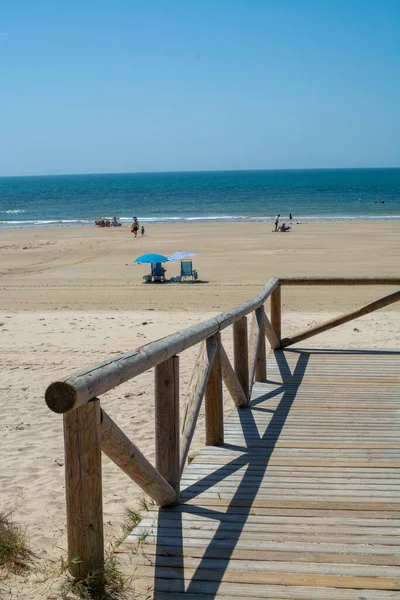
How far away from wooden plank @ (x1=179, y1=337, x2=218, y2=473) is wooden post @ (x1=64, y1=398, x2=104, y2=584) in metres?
1.19

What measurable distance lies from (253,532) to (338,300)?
13.1 metres

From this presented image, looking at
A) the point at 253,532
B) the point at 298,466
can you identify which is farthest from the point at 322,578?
the point at 298,466

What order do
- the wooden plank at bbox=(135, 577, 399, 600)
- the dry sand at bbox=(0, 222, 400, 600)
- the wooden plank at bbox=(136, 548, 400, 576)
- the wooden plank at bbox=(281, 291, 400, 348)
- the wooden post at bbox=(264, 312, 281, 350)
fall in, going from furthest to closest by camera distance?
the wooden plank at bbox=(281, 291, 400, 348) < the wooden post at bbox=(264, 312, 281, 350) < the dry sand at bbox=(0, 222, 400, 600) < the wooden plank at bbox=(136, 548, 400, 576) < the wooden plank at bbox=(135, 577, 399, 600)

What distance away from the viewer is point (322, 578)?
10.6ft

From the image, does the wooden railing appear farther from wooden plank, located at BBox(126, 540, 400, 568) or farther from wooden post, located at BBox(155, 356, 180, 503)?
wooden plank, located at BBox(126, 540, 400, 568)

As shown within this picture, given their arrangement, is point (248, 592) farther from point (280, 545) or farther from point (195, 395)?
point (195, 395)

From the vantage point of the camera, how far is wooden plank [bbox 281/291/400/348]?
27.9 feet

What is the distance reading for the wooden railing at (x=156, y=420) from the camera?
9.59 feet

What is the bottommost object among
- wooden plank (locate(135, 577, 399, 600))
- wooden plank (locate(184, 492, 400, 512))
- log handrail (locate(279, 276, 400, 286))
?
wooden plank (locate(184, 492, 400, 512))

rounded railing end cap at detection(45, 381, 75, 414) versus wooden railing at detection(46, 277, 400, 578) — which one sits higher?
rounded railing end cap at detection(45, 381, 75, 414)

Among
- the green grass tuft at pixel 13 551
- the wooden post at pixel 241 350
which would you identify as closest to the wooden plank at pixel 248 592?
the green grass tuft at pixel 13 551

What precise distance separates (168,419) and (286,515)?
2.69 ft

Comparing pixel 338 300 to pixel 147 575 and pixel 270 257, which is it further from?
pixel 147 575

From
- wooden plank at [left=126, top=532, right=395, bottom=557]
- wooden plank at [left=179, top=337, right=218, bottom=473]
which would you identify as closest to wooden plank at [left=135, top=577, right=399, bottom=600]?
wooden plank at [left=126, top=532, right=395, bottom=557]
